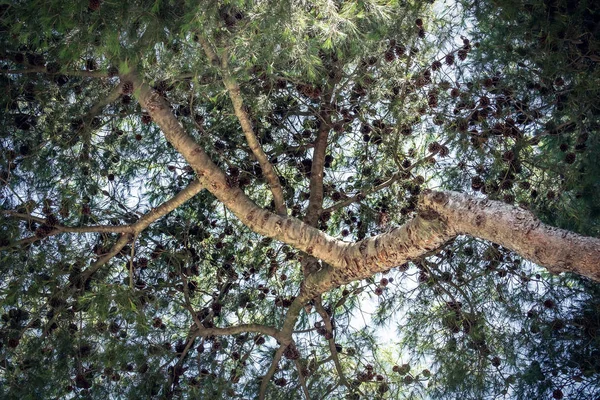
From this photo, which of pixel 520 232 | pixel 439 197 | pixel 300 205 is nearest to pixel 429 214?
pixel 439 197

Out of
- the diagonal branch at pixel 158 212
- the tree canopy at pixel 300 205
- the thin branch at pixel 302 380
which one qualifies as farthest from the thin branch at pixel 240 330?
the diagonal branch at pixel 158 212

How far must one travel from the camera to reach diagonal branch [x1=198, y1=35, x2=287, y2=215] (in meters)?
3.50

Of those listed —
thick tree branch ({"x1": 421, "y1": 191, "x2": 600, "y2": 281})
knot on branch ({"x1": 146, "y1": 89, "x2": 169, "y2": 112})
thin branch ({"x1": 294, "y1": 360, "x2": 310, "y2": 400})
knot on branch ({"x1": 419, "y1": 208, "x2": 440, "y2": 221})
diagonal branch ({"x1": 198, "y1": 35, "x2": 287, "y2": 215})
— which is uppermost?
knot on branch ({"x1": 146, "y1": 89, "x2": 169, "y2": 112})

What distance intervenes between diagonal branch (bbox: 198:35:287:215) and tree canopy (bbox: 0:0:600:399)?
0.01 m

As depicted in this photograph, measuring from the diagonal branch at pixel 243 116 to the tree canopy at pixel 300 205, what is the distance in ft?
0.04

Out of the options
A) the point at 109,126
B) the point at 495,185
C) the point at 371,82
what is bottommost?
the point at 495,185

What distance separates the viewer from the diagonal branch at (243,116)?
11.5 ft

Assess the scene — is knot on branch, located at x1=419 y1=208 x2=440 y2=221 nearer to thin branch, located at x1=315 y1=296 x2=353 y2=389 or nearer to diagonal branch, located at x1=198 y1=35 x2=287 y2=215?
diagonal branch, located at x1=198 y1=35 x2=287 y2=215

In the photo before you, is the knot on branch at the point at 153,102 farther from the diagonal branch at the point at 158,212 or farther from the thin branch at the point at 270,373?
the thin branch at the point at 270,373

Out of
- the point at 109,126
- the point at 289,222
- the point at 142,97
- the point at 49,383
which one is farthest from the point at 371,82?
the point at 49,383

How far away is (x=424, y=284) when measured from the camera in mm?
4980

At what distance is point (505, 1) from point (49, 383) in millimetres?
3072

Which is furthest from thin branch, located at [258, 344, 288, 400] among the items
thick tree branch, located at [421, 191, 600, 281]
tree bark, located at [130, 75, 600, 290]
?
thick tree branch, located at [421, 191, 600, 281]

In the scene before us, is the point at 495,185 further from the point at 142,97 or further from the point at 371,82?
the point at 142,97
